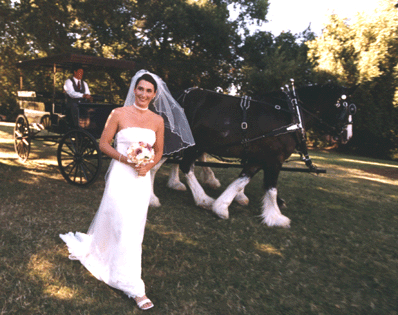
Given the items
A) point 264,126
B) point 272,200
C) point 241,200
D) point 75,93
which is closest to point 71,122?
point 75,93

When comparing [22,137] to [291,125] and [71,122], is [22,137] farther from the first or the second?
[291,125]

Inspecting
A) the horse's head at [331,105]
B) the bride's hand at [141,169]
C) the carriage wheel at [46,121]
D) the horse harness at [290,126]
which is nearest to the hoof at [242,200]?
the horse harness at [290,126]

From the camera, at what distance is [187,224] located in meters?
5.08

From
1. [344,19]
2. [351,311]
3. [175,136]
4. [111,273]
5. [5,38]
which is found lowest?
[351,311]

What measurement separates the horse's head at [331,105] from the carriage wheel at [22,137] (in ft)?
20.6

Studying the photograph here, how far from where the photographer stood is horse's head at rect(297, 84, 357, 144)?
5.57 metres

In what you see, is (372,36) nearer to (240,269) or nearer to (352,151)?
(352,151)

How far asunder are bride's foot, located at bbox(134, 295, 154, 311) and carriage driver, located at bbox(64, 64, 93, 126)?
13.9 ft

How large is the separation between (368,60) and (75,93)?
1422 cm

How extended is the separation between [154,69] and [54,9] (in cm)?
557

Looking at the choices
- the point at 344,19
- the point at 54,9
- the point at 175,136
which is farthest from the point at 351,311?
the point at 344,19

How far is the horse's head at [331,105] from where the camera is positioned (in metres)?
5.57

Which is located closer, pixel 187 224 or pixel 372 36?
pixel 187 224

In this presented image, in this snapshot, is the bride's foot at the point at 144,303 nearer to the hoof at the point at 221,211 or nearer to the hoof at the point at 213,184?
the hoof at the point at 221,211
